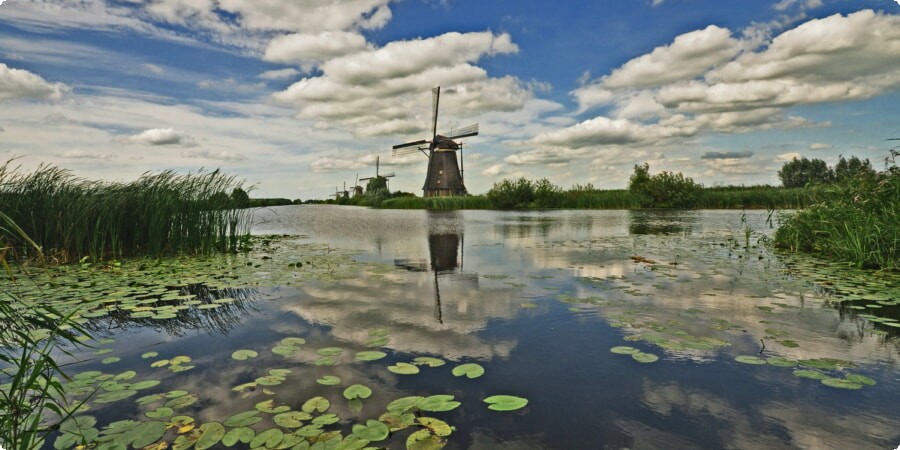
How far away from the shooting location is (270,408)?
2.65 meters

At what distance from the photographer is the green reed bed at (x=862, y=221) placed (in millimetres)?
7000

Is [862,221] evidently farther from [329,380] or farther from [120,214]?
[120,214]

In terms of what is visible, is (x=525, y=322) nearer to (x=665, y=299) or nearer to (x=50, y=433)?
(x=665, y=299)

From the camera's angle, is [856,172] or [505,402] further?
[856,172]

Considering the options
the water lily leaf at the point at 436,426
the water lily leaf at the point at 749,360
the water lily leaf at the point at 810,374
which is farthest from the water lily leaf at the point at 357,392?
the water lily leaf at the point at 810,374

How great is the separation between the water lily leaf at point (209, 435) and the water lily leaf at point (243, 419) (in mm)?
48

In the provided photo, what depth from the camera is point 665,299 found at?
5398 millimetres

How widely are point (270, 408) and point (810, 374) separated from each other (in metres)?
3.62

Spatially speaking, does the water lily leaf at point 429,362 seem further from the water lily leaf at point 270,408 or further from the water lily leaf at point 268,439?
the water lily leaf at point 268,439

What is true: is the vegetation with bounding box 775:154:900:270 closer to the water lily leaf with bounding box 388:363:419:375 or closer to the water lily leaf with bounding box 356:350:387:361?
the water lily leaf with bounding box 388:363:419:375

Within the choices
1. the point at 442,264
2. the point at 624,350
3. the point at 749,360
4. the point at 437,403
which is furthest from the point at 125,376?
the point at 442,264

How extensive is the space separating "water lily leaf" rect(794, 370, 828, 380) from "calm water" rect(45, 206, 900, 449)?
0.22ft

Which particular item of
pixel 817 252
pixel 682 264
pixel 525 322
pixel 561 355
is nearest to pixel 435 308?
pixel 525 322

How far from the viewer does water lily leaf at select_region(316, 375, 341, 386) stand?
9.78 feet
